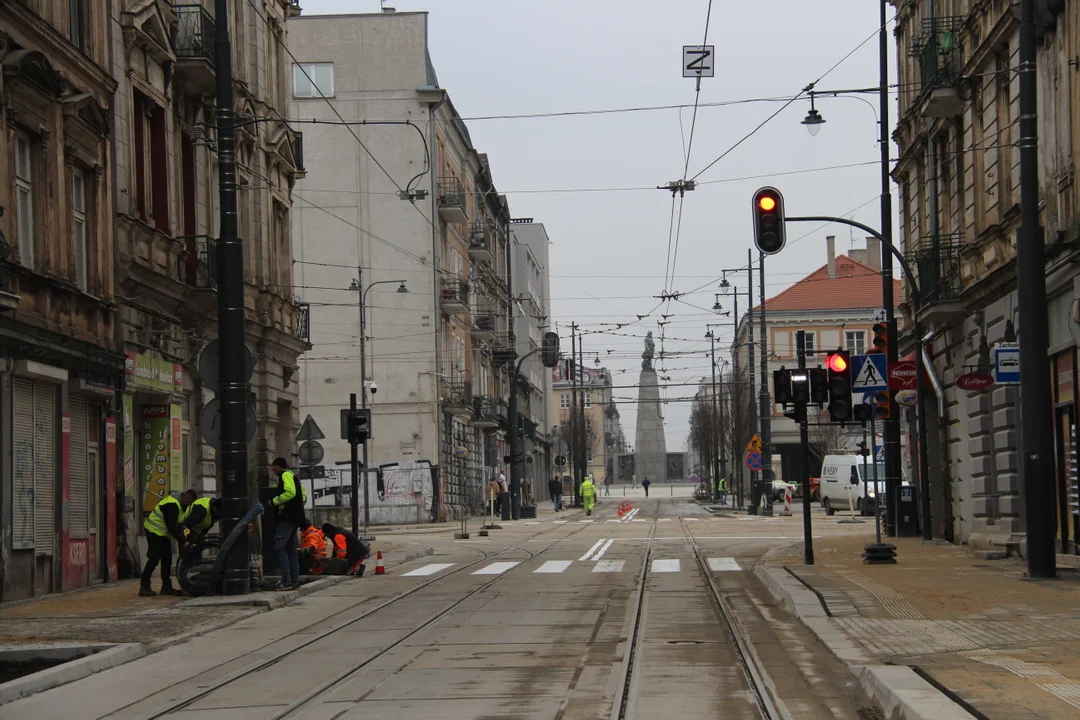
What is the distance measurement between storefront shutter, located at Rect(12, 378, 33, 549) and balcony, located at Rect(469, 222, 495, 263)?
1804 inches

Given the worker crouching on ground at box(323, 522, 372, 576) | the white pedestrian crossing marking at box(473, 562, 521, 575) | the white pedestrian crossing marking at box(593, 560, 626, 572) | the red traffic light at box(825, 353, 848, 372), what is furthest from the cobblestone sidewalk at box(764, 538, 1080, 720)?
the worker crouching on ground at box(323, 522, 372, 576)

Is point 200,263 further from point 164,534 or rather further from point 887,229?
point 887,229

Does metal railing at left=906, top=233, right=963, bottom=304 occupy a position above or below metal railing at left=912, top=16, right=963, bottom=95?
below

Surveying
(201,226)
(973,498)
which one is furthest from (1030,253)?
(201,226)

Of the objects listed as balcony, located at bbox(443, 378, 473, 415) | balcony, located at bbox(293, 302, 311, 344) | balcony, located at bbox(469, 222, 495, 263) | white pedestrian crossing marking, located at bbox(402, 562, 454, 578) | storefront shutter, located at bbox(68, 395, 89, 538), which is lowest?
white pedestrian crossing marking, located at bbox(402, 562, 454, 578)

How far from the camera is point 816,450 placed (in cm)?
8831

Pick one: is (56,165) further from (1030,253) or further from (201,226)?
(1030,253)

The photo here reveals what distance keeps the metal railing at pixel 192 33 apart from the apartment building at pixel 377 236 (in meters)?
25.5

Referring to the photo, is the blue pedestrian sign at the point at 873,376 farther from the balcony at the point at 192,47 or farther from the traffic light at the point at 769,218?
the balcony at the point at 192,47

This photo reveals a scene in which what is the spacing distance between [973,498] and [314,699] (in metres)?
19.0

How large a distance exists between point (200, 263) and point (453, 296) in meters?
29.6

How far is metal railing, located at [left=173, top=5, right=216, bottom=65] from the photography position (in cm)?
2577

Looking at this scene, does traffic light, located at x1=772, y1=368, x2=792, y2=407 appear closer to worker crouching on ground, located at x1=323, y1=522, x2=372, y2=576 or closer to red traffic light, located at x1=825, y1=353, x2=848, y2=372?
red traffic light, located at x1=825, y1=353, x2=848, y2=372

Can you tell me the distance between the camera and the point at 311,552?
848 inches
